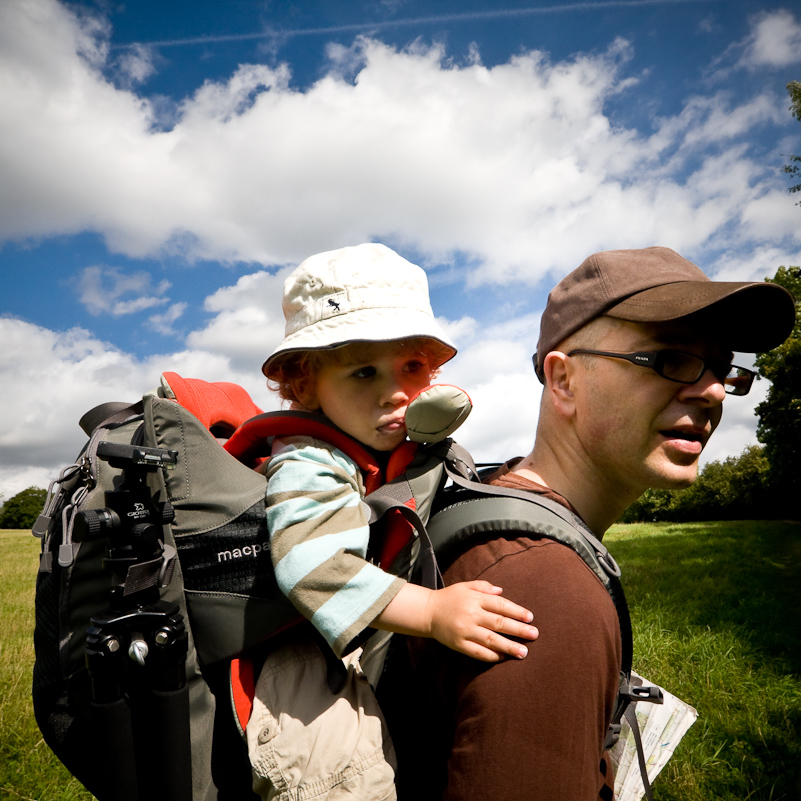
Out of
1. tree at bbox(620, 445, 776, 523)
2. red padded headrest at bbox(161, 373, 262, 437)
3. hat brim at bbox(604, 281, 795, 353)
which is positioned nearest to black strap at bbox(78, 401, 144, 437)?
red padded headrest at bbox(161, 373, 262, 437)

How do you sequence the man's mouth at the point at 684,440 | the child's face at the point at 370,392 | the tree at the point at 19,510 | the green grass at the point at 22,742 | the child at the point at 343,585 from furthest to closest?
1. the tree at the point at 19,510
2. the green grass at the point at 22,742
3. the child's face at the point at 370,392
4. the man's mouth at the point at 684,440
5. the child at the point at 343,585

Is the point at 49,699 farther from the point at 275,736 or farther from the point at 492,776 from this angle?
the point at 492,776

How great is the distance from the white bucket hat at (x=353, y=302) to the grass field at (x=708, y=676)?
4.08 m

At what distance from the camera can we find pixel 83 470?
191cm

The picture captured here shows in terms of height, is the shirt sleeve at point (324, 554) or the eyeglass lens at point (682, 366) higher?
the eyeglass lens at point (682, 366)

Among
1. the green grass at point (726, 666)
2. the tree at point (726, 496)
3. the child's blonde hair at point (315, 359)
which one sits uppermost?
the tree at point (726, 496)

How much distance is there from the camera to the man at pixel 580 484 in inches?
53.8

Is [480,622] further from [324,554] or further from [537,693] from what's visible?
[324,554]

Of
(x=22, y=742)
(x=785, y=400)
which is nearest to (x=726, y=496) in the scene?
(x=785, y=400)

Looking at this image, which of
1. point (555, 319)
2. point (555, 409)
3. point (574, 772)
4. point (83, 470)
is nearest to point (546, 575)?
point (574, 772)

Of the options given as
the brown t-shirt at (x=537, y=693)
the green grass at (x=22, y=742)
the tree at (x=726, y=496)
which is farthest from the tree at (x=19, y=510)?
the brown t-shirt at (x=537, y=693)

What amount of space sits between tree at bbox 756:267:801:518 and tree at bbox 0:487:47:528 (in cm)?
6247

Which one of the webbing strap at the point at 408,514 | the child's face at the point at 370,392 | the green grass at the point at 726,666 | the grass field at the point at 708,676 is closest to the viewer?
the webbing strap at the point at 408,514

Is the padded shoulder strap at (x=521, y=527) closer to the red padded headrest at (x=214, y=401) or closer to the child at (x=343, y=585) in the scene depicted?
the child at (x=343, y=585)
